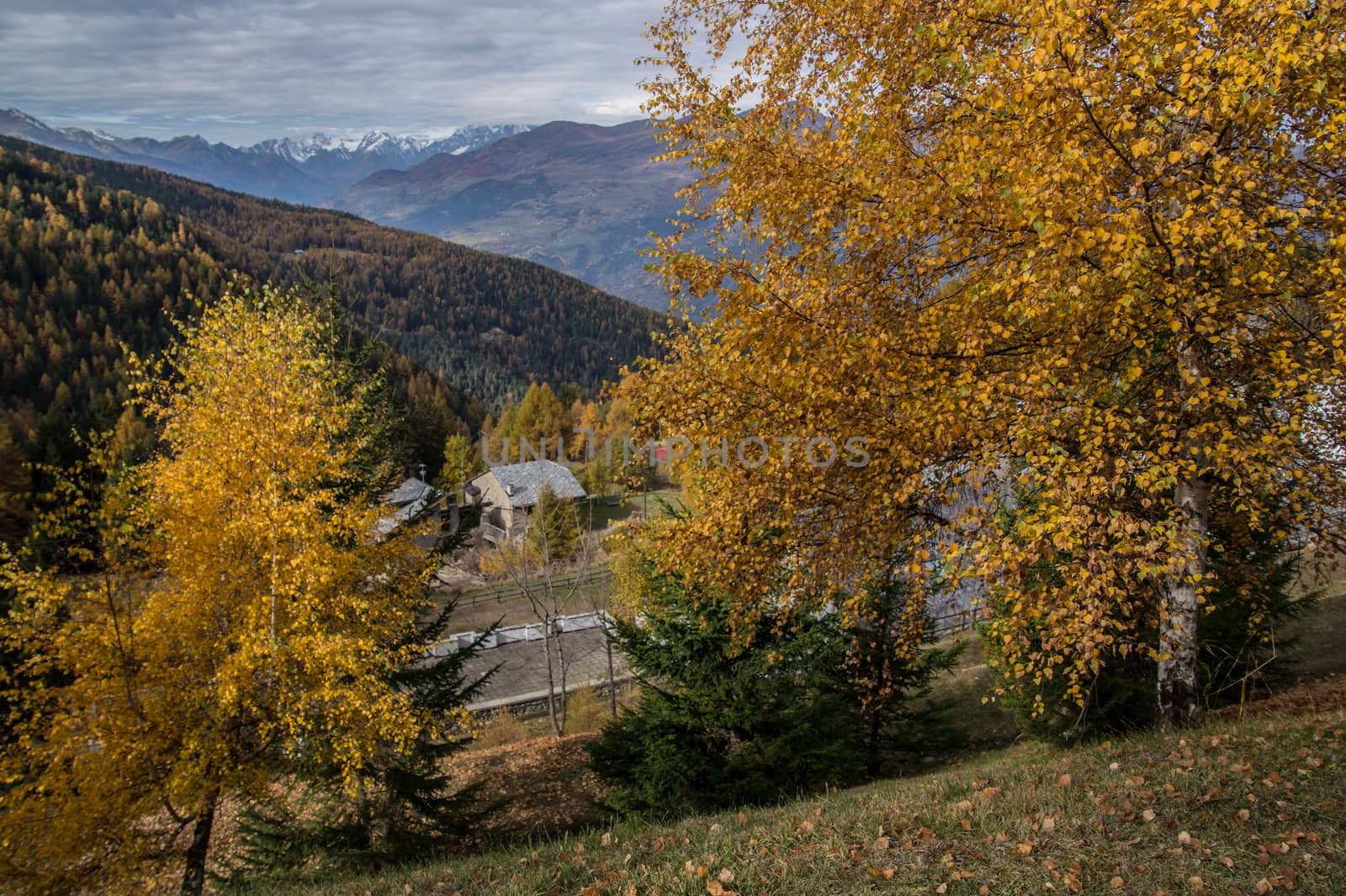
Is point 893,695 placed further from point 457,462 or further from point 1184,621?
point 457,462

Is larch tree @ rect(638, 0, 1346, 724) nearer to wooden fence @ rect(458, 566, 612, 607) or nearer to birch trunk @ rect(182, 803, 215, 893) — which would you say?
birch trunk @ rect(182, 803, 215, 893)

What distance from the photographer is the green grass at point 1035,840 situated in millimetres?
4516

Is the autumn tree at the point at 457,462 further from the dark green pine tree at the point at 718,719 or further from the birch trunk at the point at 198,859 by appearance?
the dark green pine tree at the point at 718,719

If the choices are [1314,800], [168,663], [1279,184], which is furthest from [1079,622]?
[168,663]

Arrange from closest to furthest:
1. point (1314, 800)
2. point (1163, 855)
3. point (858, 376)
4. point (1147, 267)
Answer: point (1163, 855), point (1314, 800), point (1147, 267), point (858, 376)

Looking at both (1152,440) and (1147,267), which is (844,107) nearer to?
(1147,267)

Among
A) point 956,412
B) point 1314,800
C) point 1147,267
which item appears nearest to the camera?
point 1314,800

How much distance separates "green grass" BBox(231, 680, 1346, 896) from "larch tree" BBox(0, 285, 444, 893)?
3.99m

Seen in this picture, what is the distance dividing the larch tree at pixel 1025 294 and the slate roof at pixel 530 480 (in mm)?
44452

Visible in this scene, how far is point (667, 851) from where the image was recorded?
579cm

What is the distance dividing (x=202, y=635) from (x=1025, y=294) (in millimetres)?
11348

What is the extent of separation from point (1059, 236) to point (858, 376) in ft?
6.63

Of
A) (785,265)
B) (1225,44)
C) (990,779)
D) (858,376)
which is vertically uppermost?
(1225,44)

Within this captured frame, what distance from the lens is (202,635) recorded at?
1060cm
